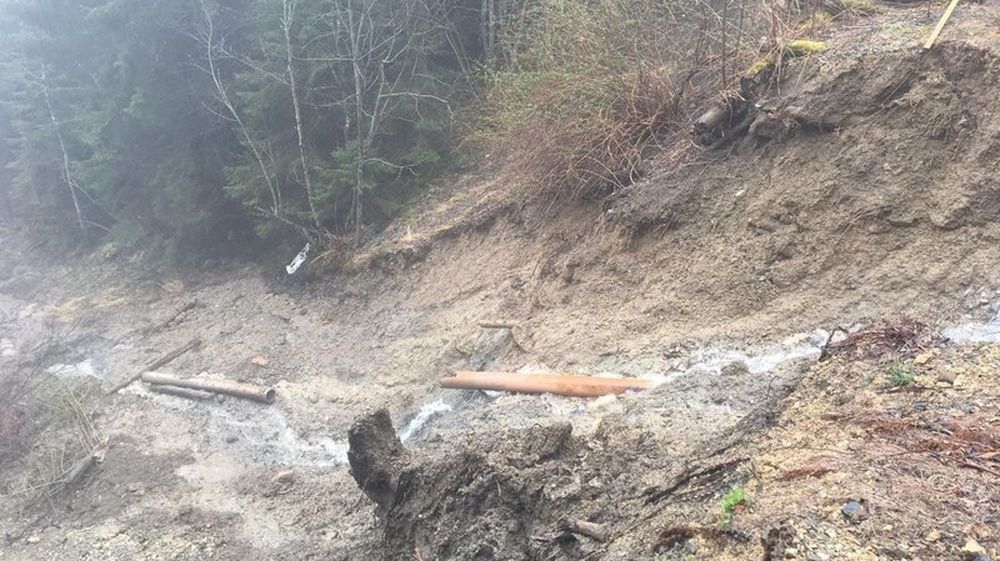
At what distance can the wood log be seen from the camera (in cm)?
671

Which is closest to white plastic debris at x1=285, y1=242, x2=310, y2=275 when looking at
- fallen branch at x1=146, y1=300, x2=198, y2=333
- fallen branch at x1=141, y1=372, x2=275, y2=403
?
Answer: fallen branch at x1=146, y1=300, x2=198, y2=333

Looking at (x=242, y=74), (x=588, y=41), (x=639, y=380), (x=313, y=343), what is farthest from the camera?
(x=242, y=74)

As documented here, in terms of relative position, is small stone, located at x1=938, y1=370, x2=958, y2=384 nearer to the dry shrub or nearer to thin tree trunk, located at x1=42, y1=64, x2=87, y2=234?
the dry shrub

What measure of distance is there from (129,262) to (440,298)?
34.5ft

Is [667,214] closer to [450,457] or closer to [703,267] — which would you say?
[703,267]

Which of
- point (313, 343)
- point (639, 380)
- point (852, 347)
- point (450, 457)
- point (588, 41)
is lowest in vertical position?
point (313, 343)

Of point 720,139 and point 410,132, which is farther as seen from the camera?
point 410,132

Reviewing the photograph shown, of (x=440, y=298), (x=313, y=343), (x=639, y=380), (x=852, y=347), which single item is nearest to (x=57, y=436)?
(x=313, y=343)

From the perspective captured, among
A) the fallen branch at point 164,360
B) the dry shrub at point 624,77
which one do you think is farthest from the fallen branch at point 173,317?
the dry shrub at point 624,77

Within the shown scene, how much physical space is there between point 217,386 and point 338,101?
217 inches

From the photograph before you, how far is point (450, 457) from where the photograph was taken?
567 centimetres

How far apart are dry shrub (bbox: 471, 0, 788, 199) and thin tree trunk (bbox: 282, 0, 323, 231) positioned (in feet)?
15.9

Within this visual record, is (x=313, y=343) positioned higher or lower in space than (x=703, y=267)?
lower

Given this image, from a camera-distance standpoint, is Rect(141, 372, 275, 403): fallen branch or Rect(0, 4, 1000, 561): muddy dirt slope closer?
Rect(0, 4, 1000, 561): muddy dirt slope
